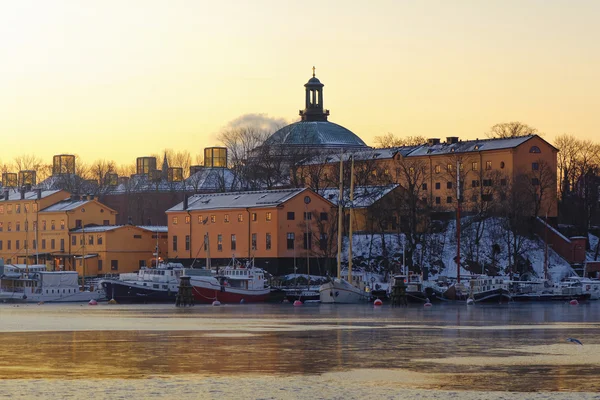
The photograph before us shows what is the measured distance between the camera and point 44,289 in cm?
11375

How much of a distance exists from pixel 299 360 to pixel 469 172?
100830mm

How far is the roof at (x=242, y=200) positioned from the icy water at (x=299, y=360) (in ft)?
204

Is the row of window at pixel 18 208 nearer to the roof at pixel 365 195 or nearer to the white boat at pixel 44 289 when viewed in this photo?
the white boat at pixel 44 289

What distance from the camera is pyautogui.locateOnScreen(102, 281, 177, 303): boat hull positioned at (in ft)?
350

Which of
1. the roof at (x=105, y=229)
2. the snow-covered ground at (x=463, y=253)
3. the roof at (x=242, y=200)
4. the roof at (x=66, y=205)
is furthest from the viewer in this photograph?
the roof at (x=66, y=205)

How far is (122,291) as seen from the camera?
107 m

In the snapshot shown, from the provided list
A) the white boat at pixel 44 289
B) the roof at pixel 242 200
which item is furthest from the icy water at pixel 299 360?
the roof at pixel 242 200

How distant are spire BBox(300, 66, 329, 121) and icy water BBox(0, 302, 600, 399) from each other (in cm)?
12577

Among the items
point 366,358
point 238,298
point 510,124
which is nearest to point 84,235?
point 238,298

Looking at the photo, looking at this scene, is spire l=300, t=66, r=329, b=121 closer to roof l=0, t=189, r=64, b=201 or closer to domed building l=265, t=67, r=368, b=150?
domed building l=265, t=67, r=368, b=150

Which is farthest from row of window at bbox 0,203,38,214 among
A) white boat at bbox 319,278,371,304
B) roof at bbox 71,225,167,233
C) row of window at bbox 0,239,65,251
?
white boat at bbox 319,278,371,304

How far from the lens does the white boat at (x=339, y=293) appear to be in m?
99.1

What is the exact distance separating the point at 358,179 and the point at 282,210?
19.8 m

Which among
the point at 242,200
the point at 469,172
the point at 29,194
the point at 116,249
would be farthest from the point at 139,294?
the point at 29,194
